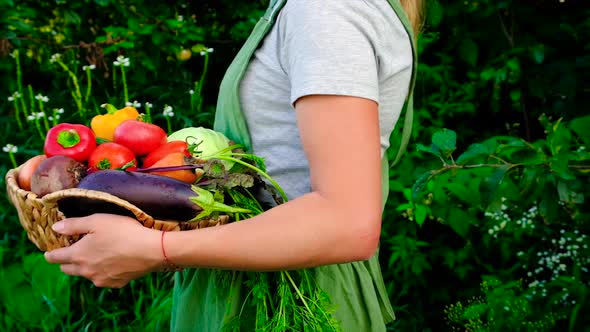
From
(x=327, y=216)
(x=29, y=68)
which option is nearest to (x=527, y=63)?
(x=327, y=216)

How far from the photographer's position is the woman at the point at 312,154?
96 centimetres

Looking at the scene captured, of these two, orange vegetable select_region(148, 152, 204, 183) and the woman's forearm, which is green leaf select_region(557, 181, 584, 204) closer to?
the woman's forearm

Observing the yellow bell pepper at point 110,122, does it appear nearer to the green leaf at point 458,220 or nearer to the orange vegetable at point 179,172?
the orange vegetable at point 179,172

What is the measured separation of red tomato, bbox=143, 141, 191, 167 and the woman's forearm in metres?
0.21

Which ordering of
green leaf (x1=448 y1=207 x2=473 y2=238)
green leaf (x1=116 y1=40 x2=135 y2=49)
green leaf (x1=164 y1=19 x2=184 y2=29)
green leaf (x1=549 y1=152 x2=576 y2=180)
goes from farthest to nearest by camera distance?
green leaf (x1=164 y1=19 x2=184 y2=29), green leaf (x1=116 y1=40 x2=135 y2=49), green leaf (x1=448 y1=207 x2=473 y2=238), green leaf (x1=549 y1=152 x2=576 y2=180)

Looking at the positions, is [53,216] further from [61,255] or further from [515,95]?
[515,95]

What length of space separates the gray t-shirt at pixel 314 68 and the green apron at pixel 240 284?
0.07ft

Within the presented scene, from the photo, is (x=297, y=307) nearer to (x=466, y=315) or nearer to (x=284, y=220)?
(x=284, y=220)

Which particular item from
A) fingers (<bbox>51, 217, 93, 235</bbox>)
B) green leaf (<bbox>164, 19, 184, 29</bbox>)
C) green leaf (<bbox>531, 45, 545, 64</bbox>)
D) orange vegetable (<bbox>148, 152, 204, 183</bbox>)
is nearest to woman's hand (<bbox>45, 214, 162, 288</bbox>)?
fingers (<bbox>51, 217, 93, 235</bbox>)

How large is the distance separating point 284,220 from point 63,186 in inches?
15.6

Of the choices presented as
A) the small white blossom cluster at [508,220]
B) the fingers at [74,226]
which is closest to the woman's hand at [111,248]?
the fingers at [74,226]

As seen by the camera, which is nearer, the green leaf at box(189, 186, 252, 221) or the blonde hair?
the green leaf at box(189, 186, 252, 221)

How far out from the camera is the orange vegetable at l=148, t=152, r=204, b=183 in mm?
1128

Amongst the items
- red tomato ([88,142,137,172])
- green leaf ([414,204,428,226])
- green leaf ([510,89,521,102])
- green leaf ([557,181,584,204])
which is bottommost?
green leaf ([414,204,428,226])
